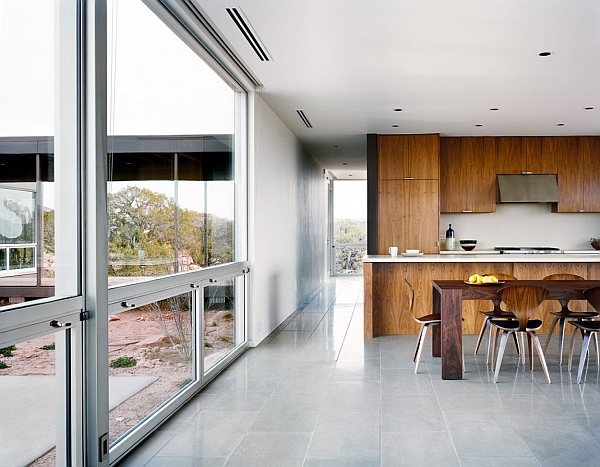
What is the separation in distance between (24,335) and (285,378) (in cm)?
274

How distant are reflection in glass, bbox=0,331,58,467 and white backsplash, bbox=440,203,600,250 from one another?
750 centimetres

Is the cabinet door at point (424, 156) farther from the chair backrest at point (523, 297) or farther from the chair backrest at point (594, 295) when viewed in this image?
the chair backrest at point (523, 297)

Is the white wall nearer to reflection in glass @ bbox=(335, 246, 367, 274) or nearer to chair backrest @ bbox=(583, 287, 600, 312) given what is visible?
chair backrest @ bbox=(583, 287, 600, 312)

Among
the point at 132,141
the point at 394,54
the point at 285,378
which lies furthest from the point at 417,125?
the point at 132,141

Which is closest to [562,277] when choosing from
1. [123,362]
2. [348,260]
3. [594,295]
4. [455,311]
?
[594,295]

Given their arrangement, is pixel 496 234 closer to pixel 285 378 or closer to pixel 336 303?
pixel 336 303

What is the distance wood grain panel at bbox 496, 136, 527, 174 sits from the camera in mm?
8789

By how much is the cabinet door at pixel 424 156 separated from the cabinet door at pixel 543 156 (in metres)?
1.53

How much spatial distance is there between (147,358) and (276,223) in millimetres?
4040

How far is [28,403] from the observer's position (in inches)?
89.5

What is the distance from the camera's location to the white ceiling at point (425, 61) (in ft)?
12.8

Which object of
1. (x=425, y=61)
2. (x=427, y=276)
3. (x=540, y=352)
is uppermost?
(x=425, y=61)

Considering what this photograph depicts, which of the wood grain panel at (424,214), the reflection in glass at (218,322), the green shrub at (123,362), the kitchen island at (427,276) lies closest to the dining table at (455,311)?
the kitchen island at (427,276)

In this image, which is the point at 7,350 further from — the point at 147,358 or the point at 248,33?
the point at 248,33
